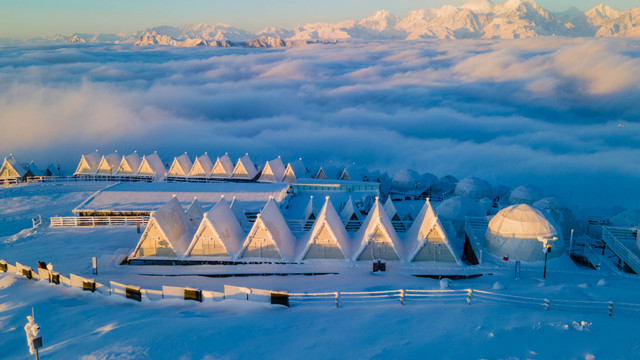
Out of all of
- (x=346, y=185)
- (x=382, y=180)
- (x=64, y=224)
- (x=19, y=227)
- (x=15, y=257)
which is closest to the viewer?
(x=15, y=257)

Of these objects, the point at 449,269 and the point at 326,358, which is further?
the point at 449,269

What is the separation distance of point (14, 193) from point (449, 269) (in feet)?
158

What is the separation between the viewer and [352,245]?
25.7 meters

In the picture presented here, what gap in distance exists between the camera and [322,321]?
16938 millimetres

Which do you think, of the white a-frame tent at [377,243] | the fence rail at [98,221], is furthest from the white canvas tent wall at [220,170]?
the white a-frame tent at [377,243]

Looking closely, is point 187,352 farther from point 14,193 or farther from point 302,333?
point 14,193

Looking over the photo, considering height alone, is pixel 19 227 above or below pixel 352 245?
below

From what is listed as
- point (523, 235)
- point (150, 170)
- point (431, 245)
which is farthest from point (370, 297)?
point (150, 170)

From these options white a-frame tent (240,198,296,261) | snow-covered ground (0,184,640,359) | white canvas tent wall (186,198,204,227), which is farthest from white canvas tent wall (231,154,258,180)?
snow-covered ground (0,184,640,359)

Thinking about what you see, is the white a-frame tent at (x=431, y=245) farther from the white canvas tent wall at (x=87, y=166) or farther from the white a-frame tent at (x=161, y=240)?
the white canvas tent wall at (x=87, y=166)

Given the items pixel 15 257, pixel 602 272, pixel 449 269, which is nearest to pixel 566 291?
pixel 449 269

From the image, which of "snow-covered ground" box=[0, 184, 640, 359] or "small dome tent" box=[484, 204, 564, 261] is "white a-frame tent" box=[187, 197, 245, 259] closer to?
"snow-covered ground" box=[0, 184, 640, 359]

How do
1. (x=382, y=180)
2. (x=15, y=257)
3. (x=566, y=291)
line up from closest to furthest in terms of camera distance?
(x=566, y=291), (x=15, y=257), (x=382, y=180)

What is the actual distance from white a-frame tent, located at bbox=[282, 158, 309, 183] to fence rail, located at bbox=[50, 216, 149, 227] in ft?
71.0
